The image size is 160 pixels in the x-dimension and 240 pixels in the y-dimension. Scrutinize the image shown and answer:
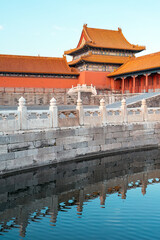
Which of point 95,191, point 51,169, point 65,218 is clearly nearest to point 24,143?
point 51,169

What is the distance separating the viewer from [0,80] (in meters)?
32.7

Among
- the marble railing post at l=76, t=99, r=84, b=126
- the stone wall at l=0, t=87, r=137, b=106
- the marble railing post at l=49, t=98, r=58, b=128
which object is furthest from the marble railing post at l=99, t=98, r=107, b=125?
the stone wall at l=0, t=87, r=137, b=106

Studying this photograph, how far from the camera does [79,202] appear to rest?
8406 millimetres

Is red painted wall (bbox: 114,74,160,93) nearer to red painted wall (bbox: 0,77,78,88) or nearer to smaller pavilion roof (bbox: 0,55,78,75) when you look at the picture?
smaller pavilion roof (bbox: 0,55,78,75)

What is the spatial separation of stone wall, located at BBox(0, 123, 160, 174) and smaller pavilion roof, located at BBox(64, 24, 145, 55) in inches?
939

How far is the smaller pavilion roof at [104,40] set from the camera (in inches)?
1475

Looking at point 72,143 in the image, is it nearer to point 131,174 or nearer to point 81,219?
point 131,174

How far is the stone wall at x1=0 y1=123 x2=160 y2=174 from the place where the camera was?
10164 millimetres

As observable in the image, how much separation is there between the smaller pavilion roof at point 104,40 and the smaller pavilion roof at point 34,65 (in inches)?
151

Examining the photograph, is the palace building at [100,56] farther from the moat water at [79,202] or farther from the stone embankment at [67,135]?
the moat water at [79,202]

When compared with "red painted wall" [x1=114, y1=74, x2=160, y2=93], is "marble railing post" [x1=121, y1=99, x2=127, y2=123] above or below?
below

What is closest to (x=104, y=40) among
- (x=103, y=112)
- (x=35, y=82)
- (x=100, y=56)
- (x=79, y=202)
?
(x=100, y=56)

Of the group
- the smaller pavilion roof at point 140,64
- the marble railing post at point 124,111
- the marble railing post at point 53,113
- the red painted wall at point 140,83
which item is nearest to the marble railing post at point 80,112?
the marble railing post at point 53,113

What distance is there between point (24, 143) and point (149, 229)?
18.8 ft
